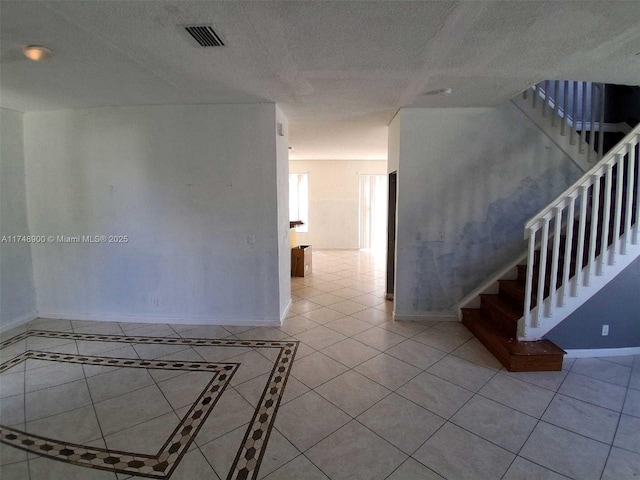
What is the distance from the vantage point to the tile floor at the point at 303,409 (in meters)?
1.73

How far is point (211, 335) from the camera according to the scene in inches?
135

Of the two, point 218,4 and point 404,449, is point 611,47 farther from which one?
point 404,449

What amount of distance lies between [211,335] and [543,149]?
4.53 meters

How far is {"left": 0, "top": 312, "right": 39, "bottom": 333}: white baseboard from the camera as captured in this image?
3602mm

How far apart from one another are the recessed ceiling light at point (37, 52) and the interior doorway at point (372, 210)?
7311mm

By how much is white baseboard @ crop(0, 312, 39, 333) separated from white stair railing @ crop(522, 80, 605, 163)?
6849 mm

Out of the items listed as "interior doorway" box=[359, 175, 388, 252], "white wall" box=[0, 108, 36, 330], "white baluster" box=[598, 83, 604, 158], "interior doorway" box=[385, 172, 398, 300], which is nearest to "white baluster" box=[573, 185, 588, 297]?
"white baluster" box=[598, 83, 604, 158]

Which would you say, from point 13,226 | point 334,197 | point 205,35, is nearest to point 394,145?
point 205,35

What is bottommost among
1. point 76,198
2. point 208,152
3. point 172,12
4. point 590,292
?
point 590,292

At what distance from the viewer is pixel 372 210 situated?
8.98 m

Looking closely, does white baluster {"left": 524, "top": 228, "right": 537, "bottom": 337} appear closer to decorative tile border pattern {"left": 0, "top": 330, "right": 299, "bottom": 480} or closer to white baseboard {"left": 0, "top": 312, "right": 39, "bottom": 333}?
decorative tile border pattern {"left": 0, "top": 330, "right": 299, "bottom": 480}

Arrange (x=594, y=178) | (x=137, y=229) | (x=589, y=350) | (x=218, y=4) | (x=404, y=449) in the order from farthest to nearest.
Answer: (x=137, y=229) → (x=589, y=350) → (x=594, y=178) → (x=404, y=449) → (x=218, y=4)

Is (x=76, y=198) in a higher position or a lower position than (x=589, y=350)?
higher

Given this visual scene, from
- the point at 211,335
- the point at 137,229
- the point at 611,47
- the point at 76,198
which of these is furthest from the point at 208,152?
the point at 611,47
